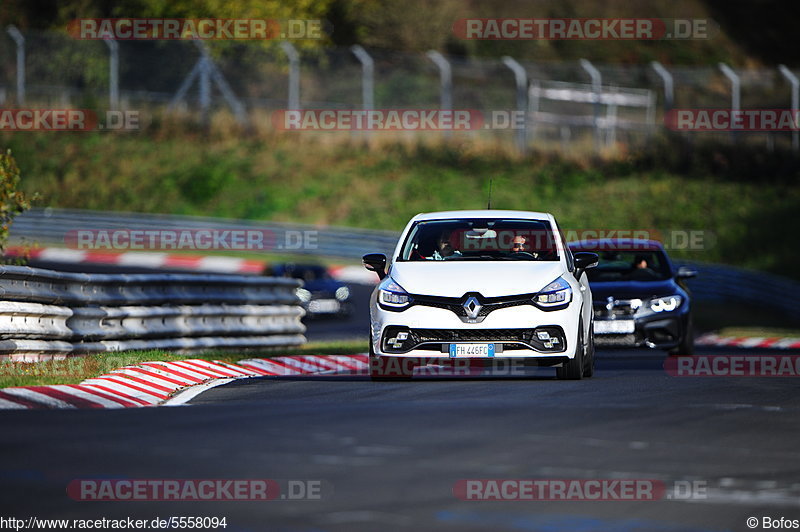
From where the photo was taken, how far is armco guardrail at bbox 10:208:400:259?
4188 centimetres

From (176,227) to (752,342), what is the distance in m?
21.2

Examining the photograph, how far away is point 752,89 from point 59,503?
57.8 m

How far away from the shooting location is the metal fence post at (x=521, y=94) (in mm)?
A: 40562

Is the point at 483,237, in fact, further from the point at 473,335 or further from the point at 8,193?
the point at 8,193

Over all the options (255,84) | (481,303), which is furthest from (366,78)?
(481,303)

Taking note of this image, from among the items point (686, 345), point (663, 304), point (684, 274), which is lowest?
point (686, 345)

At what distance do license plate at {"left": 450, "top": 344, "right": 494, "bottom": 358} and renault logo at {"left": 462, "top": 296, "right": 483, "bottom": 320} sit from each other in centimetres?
26

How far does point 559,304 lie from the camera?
13750 mm

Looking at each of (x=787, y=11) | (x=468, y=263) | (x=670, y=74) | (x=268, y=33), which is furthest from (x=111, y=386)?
(x=787, y=11)

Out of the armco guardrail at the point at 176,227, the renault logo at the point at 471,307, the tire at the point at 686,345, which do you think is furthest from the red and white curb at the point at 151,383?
the armco guardrail at the point at 176,227

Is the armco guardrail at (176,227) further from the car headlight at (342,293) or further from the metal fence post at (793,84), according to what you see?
the metal fence post at (793,84)

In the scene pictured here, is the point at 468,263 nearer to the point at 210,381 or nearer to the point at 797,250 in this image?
the point at 210,381

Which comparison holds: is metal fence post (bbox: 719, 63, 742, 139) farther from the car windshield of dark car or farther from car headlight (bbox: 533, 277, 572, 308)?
car headlight (bbox: 533, 277, 572, 308)

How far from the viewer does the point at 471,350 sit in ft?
44.3
